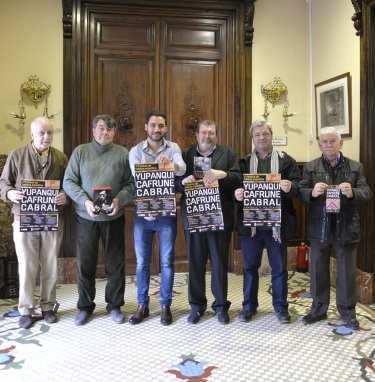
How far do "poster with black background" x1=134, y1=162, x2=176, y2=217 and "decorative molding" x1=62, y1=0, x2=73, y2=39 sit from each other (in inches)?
88.5

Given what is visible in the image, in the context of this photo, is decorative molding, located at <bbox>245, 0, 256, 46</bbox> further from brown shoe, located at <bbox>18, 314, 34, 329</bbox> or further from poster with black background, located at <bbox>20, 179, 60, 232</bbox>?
brown shoe, located at <bbox>18, 314, 34, 329</bbox>

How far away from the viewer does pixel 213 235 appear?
129 inches

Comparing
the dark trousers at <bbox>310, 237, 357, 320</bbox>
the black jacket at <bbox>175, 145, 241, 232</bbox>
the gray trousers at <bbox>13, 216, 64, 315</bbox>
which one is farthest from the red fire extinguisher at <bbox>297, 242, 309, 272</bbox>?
the gray trousers at <bbox>13, 216, 64, 315</bbox>

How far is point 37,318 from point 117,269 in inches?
28.9

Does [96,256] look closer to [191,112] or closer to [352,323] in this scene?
[352,323]

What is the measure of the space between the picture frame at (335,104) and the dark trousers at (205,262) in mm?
1762

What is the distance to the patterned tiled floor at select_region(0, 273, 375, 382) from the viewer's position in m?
2.51

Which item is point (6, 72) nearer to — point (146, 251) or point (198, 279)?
point (146, 251)

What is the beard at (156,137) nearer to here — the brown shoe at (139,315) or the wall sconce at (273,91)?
the brown shoe at (139,315)

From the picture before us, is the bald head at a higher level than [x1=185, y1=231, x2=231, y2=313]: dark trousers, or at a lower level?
higher

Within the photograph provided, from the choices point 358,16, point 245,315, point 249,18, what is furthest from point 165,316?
point 249,18

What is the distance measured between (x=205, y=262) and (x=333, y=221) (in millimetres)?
1007

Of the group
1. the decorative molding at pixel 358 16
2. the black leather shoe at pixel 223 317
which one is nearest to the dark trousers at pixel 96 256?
the black leather shoe at pixel 223 317

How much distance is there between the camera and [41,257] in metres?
3.34
